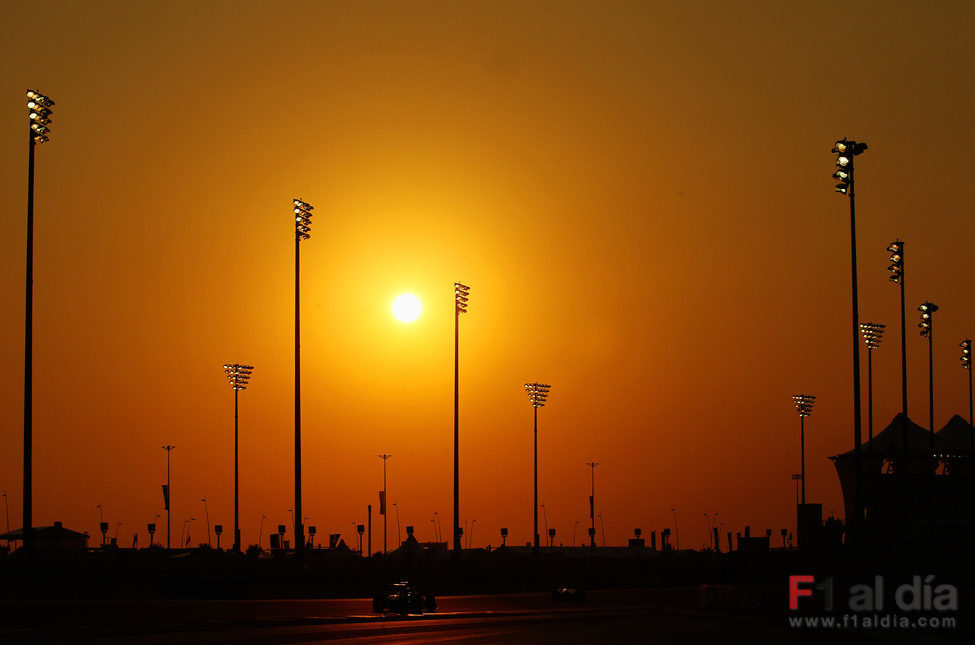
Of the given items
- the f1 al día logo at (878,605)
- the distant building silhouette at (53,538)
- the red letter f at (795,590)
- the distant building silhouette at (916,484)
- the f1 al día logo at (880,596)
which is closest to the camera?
the f1 al día logo at (878,605)

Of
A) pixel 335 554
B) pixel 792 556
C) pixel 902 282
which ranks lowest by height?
pixel 335 554

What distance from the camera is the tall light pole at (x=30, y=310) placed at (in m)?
51.4

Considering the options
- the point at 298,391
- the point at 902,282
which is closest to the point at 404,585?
the point at 298,391

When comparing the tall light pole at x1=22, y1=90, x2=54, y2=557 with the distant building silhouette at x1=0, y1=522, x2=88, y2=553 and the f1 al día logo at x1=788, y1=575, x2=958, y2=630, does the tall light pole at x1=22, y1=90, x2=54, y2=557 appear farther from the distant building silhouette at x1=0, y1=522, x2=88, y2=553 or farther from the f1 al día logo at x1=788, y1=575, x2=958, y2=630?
the distant building silhouette at x1=0, y1=522, x2=88, y2=553

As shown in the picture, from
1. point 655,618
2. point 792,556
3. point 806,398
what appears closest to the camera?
point 655,618

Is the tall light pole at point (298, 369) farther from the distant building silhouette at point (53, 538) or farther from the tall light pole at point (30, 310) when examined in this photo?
the distant building silhouette at point (53, 538)

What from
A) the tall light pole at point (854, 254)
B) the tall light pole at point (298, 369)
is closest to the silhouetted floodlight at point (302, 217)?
the tall light pole at point (298, 369)

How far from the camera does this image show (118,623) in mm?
41031

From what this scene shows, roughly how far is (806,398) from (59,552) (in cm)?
6636

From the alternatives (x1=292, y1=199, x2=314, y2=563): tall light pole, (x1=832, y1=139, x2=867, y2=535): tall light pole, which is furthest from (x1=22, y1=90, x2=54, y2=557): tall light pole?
(x1=832, y1=139, x2=867, y2=535): tall light pole

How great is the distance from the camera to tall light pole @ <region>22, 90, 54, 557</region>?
169 ft

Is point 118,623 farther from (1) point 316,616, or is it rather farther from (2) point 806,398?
(2) point 806,398

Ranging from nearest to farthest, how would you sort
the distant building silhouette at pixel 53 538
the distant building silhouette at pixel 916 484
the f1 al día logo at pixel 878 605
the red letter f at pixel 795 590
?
the f1 al día logo at pixel 878 605
the red letter f at pixel 795 590
the distant building silhouette at pixel 916 484
the distant building silhouette at pixel 53 538

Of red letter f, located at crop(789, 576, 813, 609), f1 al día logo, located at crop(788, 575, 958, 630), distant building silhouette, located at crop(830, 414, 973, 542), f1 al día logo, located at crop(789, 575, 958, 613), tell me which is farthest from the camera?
distant building silhouette, located at crop(830, 414, 973, 542)
